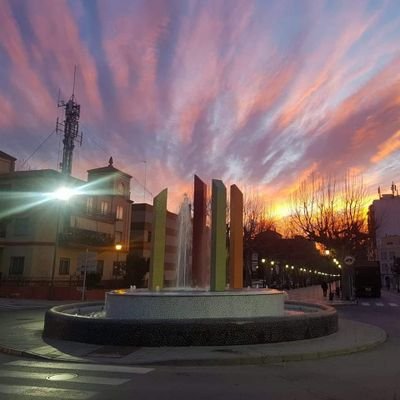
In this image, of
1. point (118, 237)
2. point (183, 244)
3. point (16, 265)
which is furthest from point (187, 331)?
point (118, 237)

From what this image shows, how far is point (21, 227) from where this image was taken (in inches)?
1688

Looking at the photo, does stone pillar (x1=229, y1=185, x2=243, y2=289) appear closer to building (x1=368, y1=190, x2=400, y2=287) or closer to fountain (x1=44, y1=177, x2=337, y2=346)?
fountain (x1=44, y1=177, x2=337, y2=346)

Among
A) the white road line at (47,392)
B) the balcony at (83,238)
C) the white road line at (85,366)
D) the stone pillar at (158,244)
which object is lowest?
the white road line at (47,392)

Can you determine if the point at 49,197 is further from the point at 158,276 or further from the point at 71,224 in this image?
the point at 158,276

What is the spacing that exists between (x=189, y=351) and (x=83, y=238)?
119 feet

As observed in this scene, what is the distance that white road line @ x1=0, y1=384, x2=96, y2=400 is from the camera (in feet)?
23.3

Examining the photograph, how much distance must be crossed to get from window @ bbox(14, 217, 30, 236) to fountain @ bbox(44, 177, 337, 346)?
27.9 metres

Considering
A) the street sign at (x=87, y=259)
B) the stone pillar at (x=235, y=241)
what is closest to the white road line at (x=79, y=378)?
the stone pillar at (x=235, y=241)

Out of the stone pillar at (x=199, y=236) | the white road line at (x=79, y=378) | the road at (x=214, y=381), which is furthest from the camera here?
the stone pillar at (x=199, y=236)

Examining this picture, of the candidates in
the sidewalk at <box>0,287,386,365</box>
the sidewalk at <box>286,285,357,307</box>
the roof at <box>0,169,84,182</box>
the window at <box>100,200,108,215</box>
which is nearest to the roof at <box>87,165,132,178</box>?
the window at <box>100,200,108,215</box>

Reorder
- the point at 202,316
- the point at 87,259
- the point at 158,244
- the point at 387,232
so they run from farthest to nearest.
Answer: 1. the point at 387,232
2. the point at 87,259
3. the point at 158,244
4. the point at 202,316

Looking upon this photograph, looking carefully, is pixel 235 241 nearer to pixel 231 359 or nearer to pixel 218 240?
pixel 218 240

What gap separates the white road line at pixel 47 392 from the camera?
7.11 meters

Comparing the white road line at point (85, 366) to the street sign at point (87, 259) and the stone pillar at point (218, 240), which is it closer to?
the stone pillar at point (218, 240)
